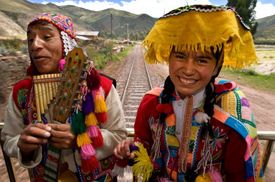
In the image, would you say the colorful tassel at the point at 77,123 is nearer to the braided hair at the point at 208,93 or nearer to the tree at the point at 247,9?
the braided hair at the point at 208,93

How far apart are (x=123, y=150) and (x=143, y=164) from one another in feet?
0.56

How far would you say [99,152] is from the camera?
1976 millimetres

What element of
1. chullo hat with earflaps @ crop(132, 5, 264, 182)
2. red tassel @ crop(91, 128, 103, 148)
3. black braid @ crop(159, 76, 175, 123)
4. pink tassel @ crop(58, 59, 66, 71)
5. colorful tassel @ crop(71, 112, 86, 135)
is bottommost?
red tassel @ crop(91, 128, 103, 148)

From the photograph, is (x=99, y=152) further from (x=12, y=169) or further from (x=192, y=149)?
(x=12, y=169)

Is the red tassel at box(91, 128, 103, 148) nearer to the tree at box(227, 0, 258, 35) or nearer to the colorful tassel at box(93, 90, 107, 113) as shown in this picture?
the colorful tassel at box(93, 90, 107, 113)

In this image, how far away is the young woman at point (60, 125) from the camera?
179cm

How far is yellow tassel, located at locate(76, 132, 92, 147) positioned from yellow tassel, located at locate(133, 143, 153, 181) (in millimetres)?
357

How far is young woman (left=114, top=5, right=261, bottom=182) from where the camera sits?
5.34 ft

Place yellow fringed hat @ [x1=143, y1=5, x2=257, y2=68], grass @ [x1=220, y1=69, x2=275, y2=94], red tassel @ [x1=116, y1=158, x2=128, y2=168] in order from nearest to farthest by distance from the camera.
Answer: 1. yellow fringed hat @ [x1=143, y1=5, x2=257, y2=68]
2. red tassel @ [x1=116, y1=158, x2=128, y2=168]
3. grass @ [x1=220, y1=69, x2=275, y2=94]

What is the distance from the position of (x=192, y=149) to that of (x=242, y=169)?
33cm

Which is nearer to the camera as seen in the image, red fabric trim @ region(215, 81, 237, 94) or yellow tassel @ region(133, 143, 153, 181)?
red fabric trim @ region(215, 81, 237, 94)

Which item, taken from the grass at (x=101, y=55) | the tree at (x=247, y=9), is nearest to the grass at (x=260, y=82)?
the grass at (x=101, y=55)

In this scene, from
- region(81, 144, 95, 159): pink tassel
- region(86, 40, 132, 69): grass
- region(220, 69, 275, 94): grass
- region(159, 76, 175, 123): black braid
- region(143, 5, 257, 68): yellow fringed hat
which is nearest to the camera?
region(143, 5, 257, 68): yellow fringed hat

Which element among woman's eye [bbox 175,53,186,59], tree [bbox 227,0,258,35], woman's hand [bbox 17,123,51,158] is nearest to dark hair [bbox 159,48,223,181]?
woman's eye [bbox 175,53,186,59]
